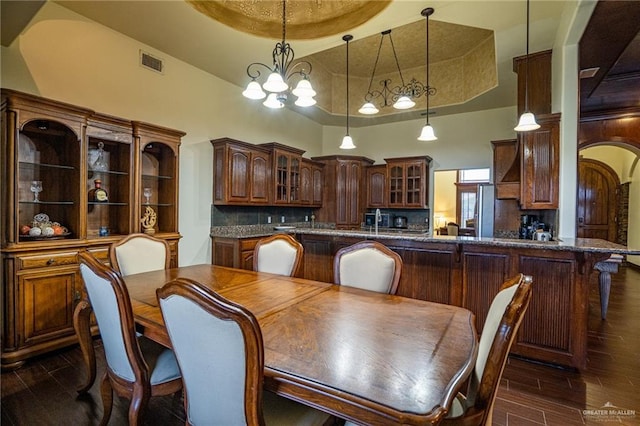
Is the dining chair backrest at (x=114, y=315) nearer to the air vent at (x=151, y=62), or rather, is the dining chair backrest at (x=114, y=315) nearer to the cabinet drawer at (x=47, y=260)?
the cabinet drawer at (x=47, y=260)

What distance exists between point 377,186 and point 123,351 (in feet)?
18.5

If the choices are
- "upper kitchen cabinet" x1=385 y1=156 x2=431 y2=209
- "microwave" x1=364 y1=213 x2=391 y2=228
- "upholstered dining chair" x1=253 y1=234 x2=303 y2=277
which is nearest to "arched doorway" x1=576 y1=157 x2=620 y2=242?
"upper kitchen cabinet" x1=385 y1=156 x2=431 y2=209

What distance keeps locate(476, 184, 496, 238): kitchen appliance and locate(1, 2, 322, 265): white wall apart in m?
3.70

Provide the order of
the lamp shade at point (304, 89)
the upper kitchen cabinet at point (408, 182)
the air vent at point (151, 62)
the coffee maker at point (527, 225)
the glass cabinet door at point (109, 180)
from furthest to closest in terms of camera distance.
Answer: the upper kitchen cabinet at point (408, 182) < the coffee maker at point (527, 225) < the air vent at point (151, 62) < the glass cabinet door at point (109, 180) < the lamp shade at point (304, 89)

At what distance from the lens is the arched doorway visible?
805cm

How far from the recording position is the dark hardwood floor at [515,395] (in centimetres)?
196

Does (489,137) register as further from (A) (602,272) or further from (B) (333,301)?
(B) (333,301)

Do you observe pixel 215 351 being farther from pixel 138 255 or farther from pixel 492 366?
pixel 138 255

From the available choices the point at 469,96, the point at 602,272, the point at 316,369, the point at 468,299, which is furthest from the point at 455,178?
the point at 316,369

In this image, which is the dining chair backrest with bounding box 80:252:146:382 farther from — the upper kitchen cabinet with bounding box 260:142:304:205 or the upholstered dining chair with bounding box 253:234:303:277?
the upper kitchen cabinet with bounding box 260:142:304:205

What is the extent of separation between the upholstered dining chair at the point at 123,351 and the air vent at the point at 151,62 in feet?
9.98

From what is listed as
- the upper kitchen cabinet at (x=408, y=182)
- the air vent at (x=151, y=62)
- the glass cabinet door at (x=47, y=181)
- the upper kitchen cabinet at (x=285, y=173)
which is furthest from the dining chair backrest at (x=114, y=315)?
the upper kitchen cabinet at (x=408, y=182)

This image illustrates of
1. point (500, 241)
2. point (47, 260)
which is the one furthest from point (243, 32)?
point (500, 241)

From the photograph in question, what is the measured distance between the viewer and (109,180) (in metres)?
3.47
